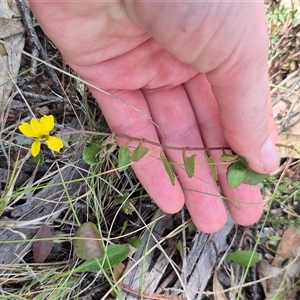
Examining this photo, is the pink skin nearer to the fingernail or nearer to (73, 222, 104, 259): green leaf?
the fingernail

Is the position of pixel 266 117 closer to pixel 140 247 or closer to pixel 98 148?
pixel 98 148

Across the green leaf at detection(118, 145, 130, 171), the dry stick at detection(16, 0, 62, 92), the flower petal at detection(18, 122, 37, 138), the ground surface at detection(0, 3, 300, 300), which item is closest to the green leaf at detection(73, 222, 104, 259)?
the ground surface at detection(0, 3, 300, 300)

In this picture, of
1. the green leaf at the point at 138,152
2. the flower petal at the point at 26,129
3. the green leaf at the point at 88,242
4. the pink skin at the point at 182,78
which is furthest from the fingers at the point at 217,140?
the flower petal at the point at 26,129

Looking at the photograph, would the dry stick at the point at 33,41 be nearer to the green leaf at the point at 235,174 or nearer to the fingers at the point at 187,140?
the fingers at the point at 187,140

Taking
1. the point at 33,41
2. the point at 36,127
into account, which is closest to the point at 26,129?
the point at 36,127

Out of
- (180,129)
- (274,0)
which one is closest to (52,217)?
(180,129)

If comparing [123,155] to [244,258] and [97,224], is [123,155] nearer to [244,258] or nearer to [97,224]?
[97,224]
